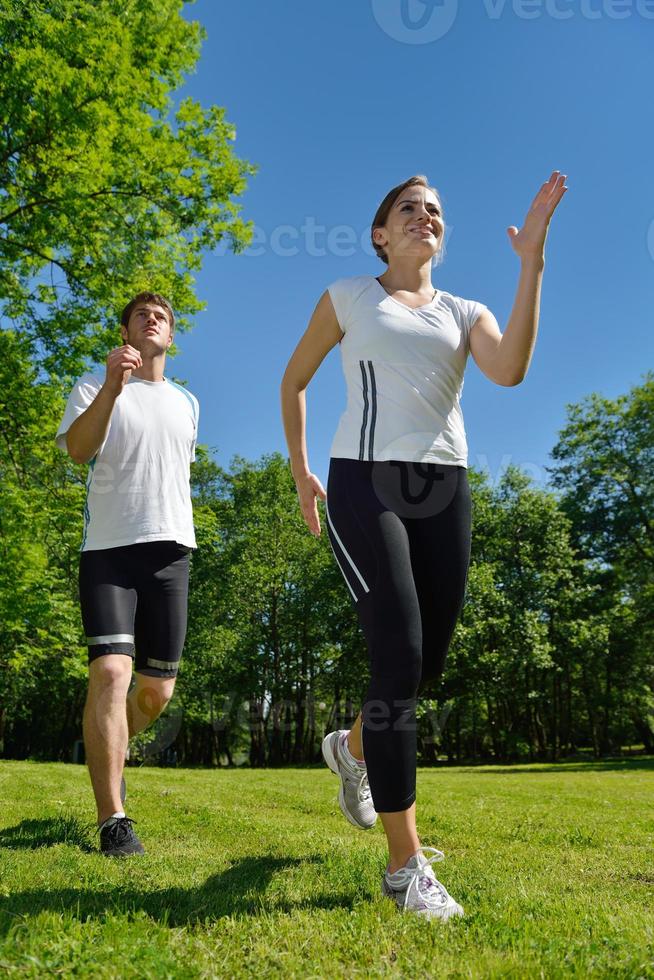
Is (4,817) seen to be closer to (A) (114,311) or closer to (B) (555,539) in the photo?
(A) (114,311)

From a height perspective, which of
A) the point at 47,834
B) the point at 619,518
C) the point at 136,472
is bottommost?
the point at 47,834

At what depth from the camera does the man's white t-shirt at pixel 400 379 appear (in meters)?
2.98

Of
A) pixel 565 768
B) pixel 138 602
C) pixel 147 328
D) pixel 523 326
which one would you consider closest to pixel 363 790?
pixel 138 602

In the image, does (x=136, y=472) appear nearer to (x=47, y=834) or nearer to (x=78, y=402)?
(x=78, y=402)

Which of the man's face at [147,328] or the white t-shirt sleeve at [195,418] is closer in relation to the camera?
the man's face at [147,328]

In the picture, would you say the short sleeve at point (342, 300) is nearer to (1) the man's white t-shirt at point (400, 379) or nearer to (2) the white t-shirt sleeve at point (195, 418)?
(1) the man's white t-shirt at point (400, 379)

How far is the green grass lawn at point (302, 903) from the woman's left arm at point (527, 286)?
6.42 feet

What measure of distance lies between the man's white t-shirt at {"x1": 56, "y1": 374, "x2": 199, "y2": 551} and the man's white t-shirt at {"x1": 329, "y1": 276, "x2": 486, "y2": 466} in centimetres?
138

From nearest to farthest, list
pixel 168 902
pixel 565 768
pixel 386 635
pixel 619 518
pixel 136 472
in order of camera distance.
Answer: pixel 168 902
pixel 386 635
pixel 136 472
pixel 565 768
pixel 619 518

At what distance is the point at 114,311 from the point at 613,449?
86.9 ft

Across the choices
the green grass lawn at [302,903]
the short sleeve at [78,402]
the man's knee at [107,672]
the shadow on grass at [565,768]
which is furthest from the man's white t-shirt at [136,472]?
the shadow on grass at [565,768]

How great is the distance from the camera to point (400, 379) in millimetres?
3045

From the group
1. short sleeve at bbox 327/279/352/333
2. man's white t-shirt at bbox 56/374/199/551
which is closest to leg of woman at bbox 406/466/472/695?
short sleeve at bbox 327/279/352/333

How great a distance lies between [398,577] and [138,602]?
1.90 m
